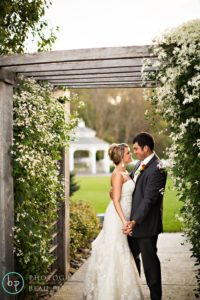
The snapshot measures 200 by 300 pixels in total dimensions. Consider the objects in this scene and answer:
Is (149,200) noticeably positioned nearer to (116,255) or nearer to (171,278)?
(116,255)

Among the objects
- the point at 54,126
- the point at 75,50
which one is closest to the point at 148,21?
the point at 54,126

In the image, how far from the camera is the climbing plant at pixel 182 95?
368 cm

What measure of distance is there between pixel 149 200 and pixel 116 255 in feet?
2.93

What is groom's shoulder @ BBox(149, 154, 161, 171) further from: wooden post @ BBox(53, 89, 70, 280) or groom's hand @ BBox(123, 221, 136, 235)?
wooden post @ BBox(53, 89, 70, 280)

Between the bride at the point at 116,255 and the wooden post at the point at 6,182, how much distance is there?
3.55 ft

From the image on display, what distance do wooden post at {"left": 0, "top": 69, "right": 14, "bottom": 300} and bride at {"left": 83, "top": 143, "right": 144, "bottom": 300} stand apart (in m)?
1.08

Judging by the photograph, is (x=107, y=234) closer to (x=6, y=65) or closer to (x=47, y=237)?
(x=47, y=237)

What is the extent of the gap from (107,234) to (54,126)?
1.65 m

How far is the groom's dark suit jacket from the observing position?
474cm

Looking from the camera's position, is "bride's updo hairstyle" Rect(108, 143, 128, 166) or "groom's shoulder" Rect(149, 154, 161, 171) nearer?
"groom's shoulder" Rect(149, 154, 161, 171)

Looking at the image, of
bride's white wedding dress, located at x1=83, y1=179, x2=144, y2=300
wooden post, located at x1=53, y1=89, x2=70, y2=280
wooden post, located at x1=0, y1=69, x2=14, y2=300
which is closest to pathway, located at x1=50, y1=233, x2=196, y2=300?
wooden post, located at x1=53, y1=89, x2=70, y2=280

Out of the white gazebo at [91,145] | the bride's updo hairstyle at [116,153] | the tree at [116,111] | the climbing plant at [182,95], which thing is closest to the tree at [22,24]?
the bride's updo hairstyle at [116,153]

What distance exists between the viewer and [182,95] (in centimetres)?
394

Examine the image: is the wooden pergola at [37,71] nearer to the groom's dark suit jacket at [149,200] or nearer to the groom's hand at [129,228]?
the groom's dark suit jacket at [149,200]
